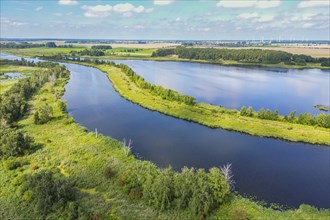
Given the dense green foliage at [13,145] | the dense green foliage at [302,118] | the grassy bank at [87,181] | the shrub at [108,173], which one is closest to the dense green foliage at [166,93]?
the dense green foliage at [302,118]

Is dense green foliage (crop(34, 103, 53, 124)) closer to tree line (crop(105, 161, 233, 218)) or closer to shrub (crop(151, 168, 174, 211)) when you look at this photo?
tree line (crop(105, 161, 233, 218))

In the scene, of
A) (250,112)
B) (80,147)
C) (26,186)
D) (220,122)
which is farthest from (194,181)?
(250,112)

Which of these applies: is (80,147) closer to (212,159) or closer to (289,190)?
(212,159)

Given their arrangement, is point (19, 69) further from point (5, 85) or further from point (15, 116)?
point (15, 116)

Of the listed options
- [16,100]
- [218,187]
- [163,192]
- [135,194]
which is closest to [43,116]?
[16,100]

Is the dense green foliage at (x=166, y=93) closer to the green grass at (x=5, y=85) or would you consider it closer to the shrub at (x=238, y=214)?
the green grass at (x=5, y=85)
